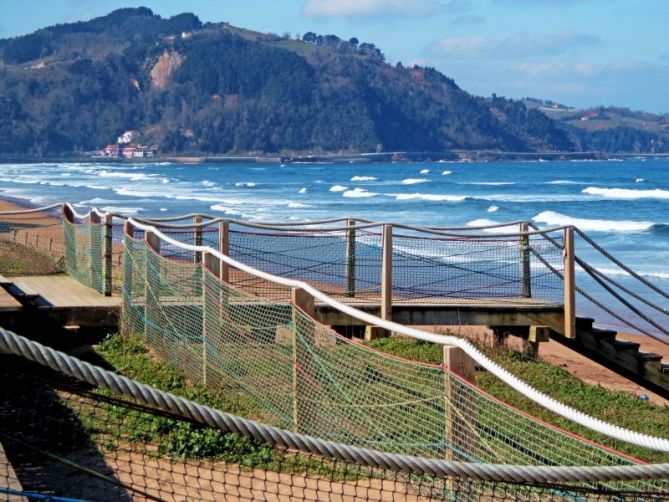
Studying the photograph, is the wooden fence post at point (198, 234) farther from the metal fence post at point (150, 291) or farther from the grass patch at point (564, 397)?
the grass patch at point (564, 397)

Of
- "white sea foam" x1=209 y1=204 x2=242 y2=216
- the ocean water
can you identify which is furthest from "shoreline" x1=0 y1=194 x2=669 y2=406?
"white sea foam" x1=209 y1=204 x2=242 y2=216

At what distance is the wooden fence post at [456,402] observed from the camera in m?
6.18

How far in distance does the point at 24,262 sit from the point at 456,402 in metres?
11.8

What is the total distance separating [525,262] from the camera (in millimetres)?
13086

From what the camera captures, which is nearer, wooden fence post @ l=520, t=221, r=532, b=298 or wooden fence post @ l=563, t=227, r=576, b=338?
wooden fence post @ l=563, t=227, r=576, b=338

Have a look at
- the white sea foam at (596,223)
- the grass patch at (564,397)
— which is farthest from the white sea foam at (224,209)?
the grass patch at (564,397)

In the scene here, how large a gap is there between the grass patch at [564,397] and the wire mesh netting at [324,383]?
117 cm

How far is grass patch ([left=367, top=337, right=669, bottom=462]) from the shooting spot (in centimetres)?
932

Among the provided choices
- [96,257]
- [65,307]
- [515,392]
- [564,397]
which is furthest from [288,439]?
[96,257]

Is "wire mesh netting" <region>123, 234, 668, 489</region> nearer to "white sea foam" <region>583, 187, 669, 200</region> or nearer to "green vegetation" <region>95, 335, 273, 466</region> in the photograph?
"green vegetation" <region>95, 335, 273, 466</region>

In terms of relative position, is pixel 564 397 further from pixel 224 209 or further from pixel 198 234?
pixel 224 209

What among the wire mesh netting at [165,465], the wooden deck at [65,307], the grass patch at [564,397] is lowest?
the grass patch at [564,397]

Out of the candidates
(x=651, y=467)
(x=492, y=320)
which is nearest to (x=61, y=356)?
(x=651, y=467)

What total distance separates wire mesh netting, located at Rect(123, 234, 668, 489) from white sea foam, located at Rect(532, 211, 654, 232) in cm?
3342
